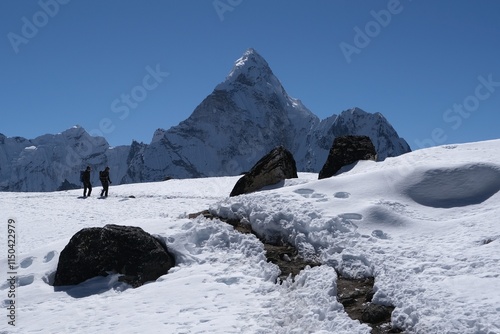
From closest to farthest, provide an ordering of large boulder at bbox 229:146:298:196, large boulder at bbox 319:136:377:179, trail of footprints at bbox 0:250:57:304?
trail of footprints at bbox 0:250:57:304 → large boulder at bbox 229:146:298:196 → large boulder at bbox 319:136:377:179

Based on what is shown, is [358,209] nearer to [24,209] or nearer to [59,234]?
[59,234]

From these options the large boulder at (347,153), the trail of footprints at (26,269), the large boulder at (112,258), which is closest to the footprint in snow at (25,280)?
the trail of footprints at (26,269)

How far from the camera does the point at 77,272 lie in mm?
12000

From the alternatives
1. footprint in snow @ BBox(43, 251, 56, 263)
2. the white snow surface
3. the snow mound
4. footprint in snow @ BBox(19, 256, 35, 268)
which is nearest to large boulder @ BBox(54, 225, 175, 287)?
the white snow surface

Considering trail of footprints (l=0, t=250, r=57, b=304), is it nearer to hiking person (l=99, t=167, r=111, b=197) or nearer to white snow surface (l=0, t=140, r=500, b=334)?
white snow surface (l=0, t=140, r=500, b=334)

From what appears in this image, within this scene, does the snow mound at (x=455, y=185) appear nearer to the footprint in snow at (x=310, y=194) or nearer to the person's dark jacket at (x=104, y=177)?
the footprint in snow at (x=310, y=194)

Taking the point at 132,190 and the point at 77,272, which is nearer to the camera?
the point at 77,272

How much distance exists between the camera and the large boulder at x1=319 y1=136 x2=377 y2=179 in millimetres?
21923

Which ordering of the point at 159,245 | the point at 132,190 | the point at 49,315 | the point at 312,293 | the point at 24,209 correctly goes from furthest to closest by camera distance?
the point at 132,190, the point at 24,209, the point at 159,245, the point at 49,315, the point at 312,293

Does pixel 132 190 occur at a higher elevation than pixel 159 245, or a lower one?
higher

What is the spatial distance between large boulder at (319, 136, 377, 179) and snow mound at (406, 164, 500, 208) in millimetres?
7113

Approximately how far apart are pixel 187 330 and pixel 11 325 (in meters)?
4.12

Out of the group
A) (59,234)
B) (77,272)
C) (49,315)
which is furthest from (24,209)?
(49,315)

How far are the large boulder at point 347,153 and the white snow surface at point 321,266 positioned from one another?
161 inches
